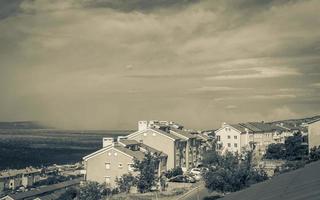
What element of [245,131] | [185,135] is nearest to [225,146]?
[245,131]

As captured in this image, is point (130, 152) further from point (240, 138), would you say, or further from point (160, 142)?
point (240, 138)

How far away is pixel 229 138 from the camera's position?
6028cm

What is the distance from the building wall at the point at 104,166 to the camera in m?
39.1

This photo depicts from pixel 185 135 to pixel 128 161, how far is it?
14102 millimetres

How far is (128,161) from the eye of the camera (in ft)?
127

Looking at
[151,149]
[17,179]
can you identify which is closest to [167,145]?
[151,149]

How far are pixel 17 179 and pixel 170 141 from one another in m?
22.8

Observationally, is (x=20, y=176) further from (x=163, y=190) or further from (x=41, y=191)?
(x=163, y=190)

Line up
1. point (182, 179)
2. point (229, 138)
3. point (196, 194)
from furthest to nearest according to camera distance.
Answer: point (229, 138)
point (182, 179)
point (196, 194)

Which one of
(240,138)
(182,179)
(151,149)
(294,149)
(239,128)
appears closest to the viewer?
(182,179)

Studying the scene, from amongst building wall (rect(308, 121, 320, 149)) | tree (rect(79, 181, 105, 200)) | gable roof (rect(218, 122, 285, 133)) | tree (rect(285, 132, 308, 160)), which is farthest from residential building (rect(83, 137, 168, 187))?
gable roof (rect(218, 122, 285, 133))

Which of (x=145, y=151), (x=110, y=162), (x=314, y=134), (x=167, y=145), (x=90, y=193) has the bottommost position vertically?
(x=90, y=193)

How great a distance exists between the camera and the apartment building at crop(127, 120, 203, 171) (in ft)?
153

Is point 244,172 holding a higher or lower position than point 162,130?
lower
